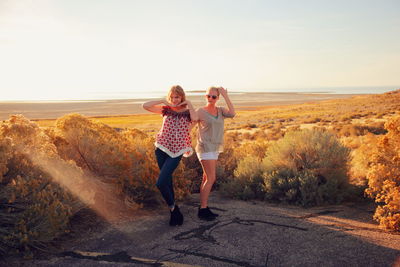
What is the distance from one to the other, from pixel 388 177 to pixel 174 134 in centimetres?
315

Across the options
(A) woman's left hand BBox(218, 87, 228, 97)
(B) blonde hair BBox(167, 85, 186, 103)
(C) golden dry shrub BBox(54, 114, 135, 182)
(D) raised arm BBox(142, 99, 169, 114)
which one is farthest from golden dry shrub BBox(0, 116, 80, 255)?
(A) woman's left hand BBox(218, 87, 228, 97)

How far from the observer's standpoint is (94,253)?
3.91 meters

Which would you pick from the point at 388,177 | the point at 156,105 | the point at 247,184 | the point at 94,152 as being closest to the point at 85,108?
the point at 94,152

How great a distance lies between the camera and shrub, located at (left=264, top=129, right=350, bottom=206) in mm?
5836

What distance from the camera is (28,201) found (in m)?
4.02

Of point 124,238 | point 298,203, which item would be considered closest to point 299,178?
point 298,203

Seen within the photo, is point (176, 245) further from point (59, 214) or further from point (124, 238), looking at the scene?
point (59, 214)

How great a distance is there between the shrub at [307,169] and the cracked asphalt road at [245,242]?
0.49m

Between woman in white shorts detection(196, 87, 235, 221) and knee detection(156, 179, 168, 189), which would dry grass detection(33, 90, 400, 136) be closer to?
knee detection(156, 179, 168, 189)

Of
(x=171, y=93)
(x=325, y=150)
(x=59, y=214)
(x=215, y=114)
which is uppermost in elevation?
(x=171, y=93)

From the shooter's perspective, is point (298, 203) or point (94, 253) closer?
point (94, 253)

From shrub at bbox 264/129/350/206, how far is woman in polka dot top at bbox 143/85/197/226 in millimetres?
2286

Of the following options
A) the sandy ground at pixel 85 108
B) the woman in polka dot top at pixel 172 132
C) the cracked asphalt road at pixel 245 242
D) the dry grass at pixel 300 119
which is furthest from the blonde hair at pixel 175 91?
the sandy ground at pixel 85 108

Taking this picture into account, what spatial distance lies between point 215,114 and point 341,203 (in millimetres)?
2899
